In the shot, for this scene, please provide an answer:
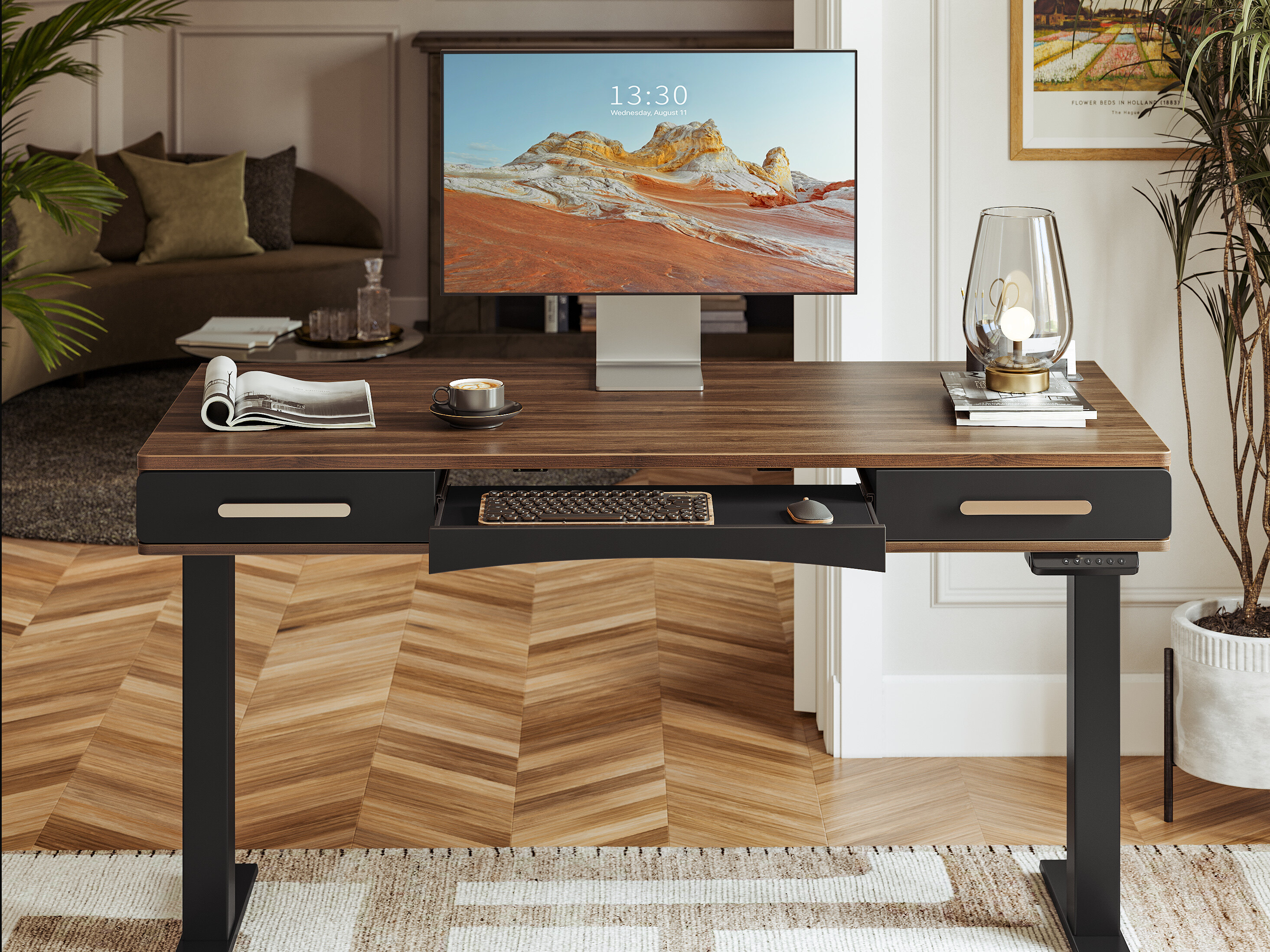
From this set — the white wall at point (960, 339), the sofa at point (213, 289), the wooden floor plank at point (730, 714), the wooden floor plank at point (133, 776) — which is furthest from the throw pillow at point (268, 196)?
the white wall at point (960, 339)

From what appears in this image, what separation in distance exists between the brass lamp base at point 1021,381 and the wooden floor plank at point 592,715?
105cm

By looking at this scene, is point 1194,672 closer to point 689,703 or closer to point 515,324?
point 689,703

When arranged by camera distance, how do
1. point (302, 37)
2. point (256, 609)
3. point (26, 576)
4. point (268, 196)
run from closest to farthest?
point (256, 609) < point (26, 576) < point (268, 196) < point (302, 37)

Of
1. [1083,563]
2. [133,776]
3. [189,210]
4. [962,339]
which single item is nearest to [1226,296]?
[962,339]

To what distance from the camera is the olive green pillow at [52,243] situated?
5.43 metres

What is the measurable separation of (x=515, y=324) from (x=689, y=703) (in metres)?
3.92

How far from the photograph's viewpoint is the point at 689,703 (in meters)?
3.04

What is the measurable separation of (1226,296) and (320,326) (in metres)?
3.05

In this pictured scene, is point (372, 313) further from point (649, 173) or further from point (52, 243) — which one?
point (649, 173)

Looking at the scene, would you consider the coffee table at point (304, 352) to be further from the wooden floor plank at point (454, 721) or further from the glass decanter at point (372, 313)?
the wooden floor plank at point (454, 721)

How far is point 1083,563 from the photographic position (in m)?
1.90

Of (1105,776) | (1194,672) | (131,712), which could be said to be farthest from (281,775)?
(1194,672)

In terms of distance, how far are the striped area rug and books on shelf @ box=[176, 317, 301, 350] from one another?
250 cm

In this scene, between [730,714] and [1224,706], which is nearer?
[1224,706]
